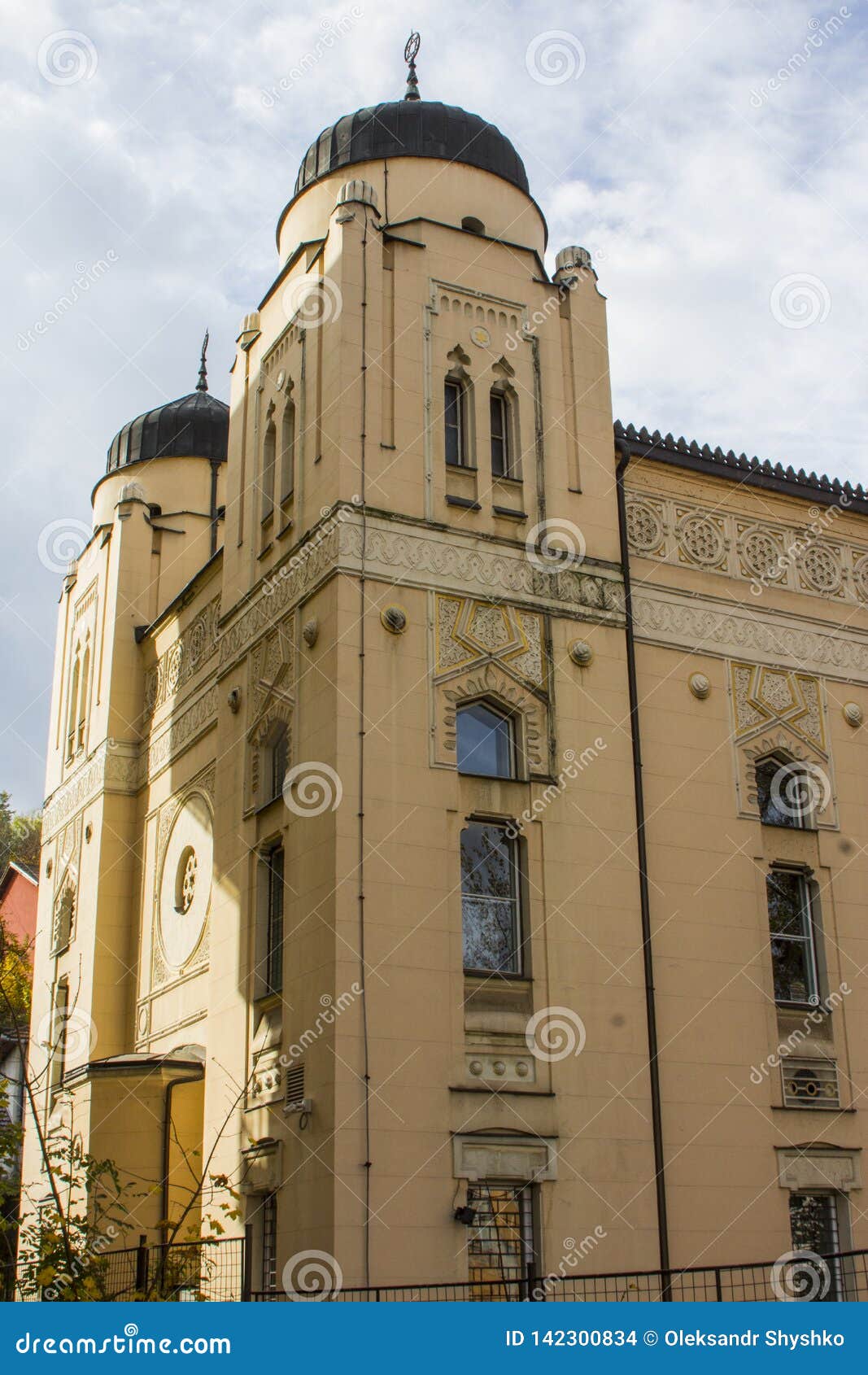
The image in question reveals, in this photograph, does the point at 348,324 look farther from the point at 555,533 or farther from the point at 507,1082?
the point at 507,1082

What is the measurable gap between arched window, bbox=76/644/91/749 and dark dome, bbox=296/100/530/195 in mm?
10963

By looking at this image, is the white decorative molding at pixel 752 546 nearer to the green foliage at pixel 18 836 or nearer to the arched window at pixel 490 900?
the arched window at pixel 490 900

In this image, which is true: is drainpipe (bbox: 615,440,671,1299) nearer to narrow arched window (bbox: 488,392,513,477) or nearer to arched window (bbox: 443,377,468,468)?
narrow arched window (bbox: 488,392,513,477)

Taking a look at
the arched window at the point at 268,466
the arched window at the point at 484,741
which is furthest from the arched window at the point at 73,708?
the arched window at the point at 484,741

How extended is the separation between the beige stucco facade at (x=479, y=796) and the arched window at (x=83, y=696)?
5723mm

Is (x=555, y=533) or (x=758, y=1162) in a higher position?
(x=555, y=533)

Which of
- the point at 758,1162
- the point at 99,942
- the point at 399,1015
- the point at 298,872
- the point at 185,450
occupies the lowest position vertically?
the point at 758,1162

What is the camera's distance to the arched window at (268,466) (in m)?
21.1

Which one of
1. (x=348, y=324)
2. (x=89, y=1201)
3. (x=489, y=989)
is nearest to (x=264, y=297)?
(x=348, y=324)

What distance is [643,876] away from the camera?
18.8 m

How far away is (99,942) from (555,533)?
11561 millimetres

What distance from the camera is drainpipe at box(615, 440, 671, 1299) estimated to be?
1727cm

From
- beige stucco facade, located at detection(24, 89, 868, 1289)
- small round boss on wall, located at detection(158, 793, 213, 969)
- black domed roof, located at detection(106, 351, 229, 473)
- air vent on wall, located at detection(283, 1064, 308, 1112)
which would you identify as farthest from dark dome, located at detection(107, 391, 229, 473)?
air vent on wall, located at detection(283, 1064, 308, 1112)

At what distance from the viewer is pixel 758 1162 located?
18.2 meters
